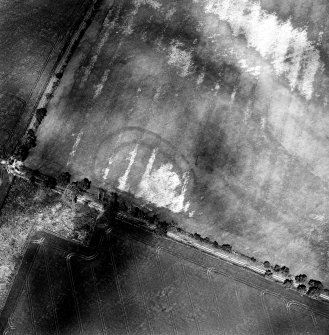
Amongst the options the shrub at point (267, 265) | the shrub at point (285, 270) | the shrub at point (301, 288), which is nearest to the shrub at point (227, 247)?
the shrub at point (267, 265)

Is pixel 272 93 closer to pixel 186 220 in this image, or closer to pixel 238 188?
pixel 238 188

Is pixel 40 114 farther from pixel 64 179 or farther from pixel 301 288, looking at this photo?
pixel 301 288

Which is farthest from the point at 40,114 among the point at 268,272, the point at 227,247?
the point at 268,272

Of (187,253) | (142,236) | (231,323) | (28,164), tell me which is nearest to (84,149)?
(28,164)

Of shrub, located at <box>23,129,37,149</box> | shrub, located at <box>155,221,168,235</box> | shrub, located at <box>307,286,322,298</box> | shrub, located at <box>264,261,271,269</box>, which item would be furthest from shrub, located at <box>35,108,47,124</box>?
shrub, located at <box>307,286,322,298</box>

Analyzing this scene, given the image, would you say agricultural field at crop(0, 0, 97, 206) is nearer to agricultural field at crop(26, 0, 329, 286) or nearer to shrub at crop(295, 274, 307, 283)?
agricultural field at crop(26, 0, 329, 286)

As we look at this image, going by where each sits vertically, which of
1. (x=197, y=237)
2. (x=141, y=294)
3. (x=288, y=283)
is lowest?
(x=141, y=294)
